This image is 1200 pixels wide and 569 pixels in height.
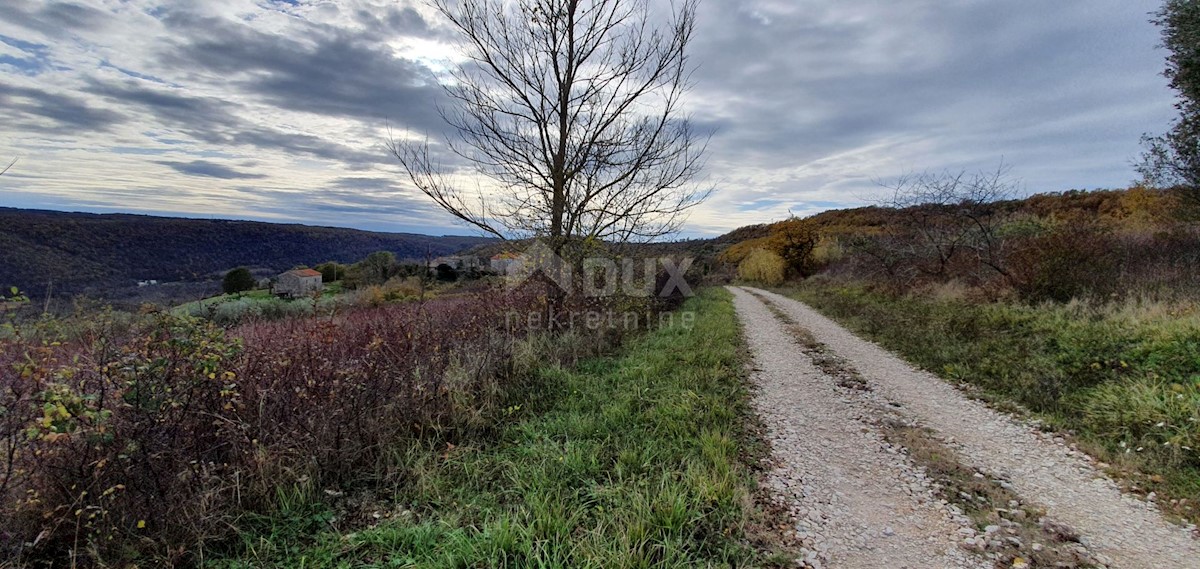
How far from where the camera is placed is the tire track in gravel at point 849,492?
249cm

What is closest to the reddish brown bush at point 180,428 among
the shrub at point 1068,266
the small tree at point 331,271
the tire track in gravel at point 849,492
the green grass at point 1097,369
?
the tire track in gravel at point 849,492

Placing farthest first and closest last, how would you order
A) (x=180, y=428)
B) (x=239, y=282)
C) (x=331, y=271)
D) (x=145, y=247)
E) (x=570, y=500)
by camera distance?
(x=331, y=271), (x=239, y=282), (x=145, y=247), (x=570, y=500), (x=180, y=428)

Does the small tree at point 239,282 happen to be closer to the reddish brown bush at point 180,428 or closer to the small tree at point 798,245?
the reddish brown bush at point 180,428

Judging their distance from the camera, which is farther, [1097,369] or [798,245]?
[798,245]

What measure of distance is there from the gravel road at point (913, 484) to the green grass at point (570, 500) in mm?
411

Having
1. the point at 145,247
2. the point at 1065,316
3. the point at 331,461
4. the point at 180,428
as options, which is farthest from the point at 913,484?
the point at 145,247

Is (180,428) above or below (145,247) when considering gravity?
below

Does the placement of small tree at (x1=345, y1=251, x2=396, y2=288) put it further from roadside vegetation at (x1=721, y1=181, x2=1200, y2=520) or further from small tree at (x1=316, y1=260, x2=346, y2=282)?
roadside vegetation at (x1=721, y1=181, x2=1200, y2=520)

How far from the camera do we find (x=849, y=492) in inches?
123

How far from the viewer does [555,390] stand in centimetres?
538

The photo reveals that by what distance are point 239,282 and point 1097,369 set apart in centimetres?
2495

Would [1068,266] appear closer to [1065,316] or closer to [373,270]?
[1065,316]

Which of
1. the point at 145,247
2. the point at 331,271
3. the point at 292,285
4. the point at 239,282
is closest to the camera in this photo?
the point at 145,247

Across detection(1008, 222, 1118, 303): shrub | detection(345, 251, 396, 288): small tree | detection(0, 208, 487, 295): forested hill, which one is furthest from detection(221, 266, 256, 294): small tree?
detection(1008, 222, 1118, 303): shrub
